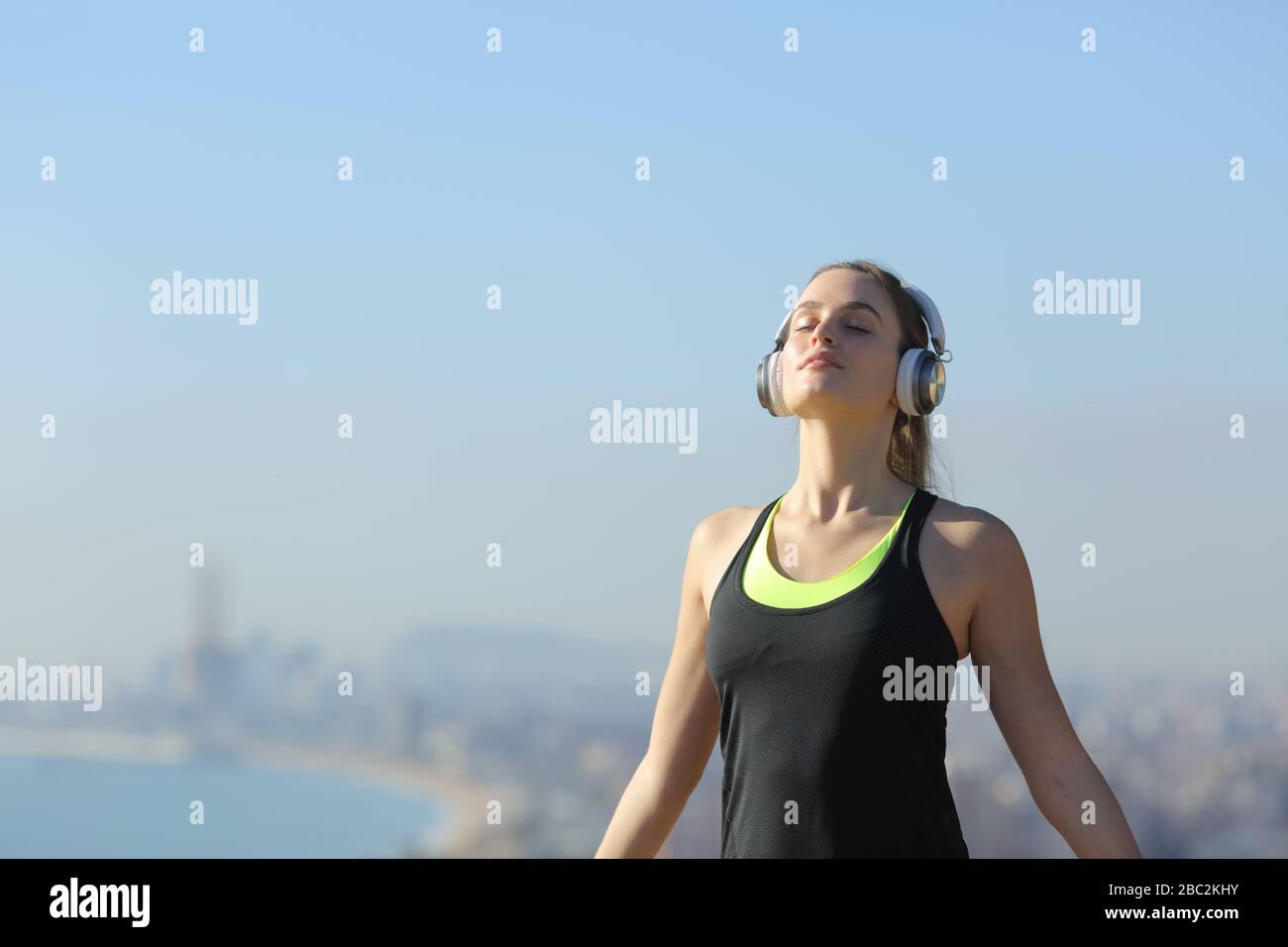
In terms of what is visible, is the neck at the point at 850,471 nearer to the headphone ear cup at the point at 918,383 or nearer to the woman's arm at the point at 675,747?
the headphone ear cup at the point at 918,383

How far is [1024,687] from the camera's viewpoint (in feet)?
9.17

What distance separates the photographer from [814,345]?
9.73ft

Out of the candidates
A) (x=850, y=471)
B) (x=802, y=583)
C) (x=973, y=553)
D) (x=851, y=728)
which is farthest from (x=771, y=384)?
(x=851, y=728)

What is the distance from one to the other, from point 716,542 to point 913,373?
22.4 inches

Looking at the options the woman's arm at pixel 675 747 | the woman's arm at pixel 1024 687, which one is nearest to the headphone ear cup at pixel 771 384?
the woman's arm at pixel 675 747

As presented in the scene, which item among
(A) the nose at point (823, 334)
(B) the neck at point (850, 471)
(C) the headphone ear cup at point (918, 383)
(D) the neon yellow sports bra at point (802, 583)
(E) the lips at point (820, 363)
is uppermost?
(A) the nose at point (823, 334)

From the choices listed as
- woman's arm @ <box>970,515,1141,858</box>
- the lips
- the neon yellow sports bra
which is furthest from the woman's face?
woman's arm @ <box>970,515,1141,858</box>

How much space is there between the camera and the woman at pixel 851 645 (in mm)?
2729

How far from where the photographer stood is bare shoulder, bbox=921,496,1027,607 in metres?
2.79

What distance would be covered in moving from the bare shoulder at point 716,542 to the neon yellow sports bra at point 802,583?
0.34ft

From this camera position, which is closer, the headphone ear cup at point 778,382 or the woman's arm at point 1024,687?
the woman's arm at point 1024,687
